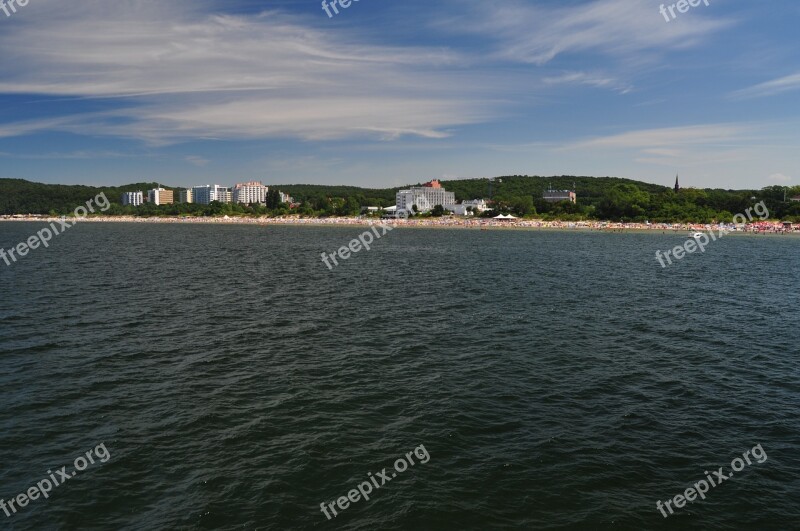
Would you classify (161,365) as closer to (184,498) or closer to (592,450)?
(184,498)

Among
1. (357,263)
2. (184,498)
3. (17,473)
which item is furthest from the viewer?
(357,263)

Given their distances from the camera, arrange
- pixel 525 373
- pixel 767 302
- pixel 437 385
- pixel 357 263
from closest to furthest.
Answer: pixel 437 385 → pixel 525 373 → pixel 767 302 → pixel 357 263

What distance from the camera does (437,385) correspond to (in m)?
21.7

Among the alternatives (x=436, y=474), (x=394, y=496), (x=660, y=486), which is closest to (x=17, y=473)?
(x=394, y=496)

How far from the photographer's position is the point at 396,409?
19.2 metres

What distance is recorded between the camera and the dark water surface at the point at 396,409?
13375mm

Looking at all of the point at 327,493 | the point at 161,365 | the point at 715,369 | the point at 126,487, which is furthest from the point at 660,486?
the point at 161,365

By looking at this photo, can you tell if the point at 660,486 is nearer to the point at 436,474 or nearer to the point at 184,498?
the point at 436,474

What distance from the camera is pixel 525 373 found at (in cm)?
2336

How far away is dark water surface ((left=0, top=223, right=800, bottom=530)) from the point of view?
13375 mm

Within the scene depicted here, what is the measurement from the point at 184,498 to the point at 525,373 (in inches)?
593

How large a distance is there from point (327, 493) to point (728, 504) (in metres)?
10.6

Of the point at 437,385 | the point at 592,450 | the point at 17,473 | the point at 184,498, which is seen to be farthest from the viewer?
the point at 437,385

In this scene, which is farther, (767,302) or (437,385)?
(767,302)
